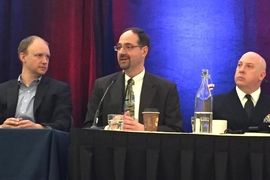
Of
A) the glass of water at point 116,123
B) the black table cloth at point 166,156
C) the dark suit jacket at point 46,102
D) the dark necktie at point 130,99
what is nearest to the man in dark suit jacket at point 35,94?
the dark suit jacket at point 46,102

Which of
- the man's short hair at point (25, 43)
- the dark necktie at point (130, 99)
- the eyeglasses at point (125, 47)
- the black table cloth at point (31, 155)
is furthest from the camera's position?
the man's short hair at point (25, 43)

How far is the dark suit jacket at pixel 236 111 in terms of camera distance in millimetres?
3252

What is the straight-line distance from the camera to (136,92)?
3219 mm

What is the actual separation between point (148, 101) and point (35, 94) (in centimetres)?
80

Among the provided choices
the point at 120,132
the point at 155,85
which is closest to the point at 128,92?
the point at 155,85

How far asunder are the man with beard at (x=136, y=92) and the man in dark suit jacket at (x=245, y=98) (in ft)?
1.29

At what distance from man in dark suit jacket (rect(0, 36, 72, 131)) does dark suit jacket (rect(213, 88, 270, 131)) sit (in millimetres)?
1015

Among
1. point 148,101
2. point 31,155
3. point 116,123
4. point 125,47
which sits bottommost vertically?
point 31,155

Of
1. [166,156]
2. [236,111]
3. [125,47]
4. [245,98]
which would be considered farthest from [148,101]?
[166,156]

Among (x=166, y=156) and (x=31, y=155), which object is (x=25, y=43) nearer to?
(x=31, y=155)

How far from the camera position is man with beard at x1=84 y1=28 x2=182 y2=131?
3.07m

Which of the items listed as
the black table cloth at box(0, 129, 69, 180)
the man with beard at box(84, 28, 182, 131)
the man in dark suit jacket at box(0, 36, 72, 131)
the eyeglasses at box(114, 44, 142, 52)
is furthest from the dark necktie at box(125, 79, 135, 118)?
the black table cloth at box(0, 129, 69, 180)

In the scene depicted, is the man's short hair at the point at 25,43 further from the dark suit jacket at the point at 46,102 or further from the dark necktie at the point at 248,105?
the dark necktie at the point at 248,105

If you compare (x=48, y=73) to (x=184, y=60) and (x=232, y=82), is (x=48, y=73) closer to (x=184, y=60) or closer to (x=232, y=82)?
(x=184, y=60)
